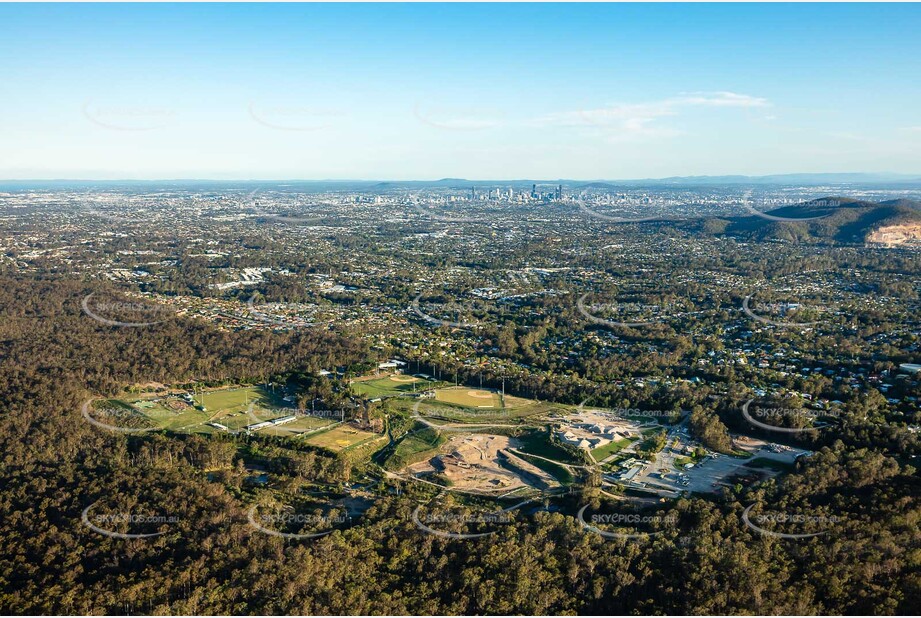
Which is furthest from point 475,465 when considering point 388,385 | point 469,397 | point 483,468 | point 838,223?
point 838,223

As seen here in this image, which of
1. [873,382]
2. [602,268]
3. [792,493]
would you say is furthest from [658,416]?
[602,268]

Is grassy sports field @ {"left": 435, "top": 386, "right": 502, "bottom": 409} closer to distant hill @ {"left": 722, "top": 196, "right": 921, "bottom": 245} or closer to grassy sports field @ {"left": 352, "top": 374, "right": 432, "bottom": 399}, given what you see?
grassy sports field @ {"left": 352, "top": 374, "right": 432, "bottom": 399}

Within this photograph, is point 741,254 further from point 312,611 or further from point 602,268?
point 312,611

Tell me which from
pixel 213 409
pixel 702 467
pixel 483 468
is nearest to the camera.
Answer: pixel 702 467

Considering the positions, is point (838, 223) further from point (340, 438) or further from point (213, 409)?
point (213, 409)

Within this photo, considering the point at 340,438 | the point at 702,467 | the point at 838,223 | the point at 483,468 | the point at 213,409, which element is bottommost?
the point at 483,468

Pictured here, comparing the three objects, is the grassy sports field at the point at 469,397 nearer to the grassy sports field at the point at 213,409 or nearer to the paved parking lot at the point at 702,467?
the grassy sports field at the point at 213,409
